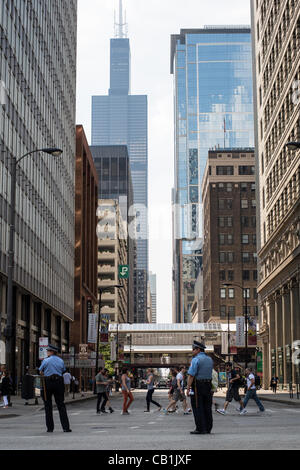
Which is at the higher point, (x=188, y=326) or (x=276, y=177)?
(x=276, y=177)

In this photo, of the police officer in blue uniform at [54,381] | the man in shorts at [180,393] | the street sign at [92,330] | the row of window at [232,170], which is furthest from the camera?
the row of window at [232,170]

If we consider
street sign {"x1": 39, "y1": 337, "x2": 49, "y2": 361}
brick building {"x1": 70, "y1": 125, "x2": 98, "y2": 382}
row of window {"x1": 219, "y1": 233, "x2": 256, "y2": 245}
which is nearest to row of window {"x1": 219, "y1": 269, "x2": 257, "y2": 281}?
row of window {"x1": 219, "y1": 233, "x2": 256, "y2": 245}

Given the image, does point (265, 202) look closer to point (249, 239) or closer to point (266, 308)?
point (266, 308)

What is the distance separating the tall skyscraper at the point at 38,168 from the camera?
50.6 metres

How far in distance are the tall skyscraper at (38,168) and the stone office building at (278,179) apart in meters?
21.9

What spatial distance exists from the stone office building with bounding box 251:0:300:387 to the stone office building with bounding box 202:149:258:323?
70.5 meters

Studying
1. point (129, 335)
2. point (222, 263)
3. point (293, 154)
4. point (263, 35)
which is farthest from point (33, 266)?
point (222, 263)

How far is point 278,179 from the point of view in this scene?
74.2 meters

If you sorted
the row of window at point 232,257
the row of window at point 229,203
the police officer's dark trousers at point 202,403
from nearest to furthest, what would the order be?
the police officer's dark trousers at point 202,403 → the row of window at point 232,257 → the row of window at point 229,203

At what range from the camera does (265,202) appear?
3324 inches

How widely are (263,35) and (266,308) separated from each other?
32.8 m

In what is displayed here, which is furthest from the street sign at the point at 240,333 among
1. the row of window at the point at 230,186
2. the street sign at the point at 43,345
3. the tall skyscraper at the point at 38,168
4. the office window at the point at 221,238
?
the row of window at the point at 230,186

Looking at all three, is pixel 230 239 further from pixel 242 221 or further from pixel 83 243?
pixel 83 243

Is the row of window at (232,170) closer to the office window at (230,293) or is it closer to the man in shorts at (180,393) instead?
the office window at (230,293)
